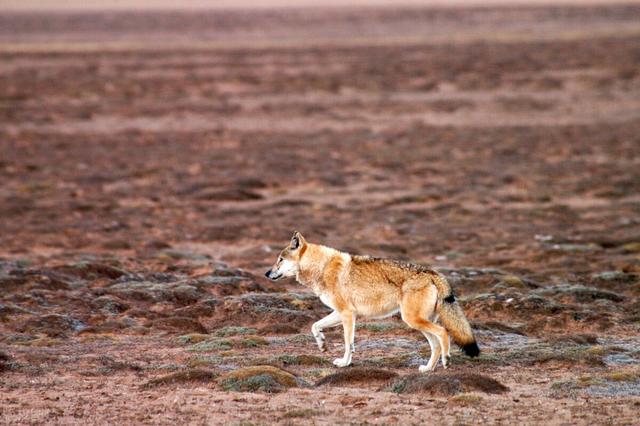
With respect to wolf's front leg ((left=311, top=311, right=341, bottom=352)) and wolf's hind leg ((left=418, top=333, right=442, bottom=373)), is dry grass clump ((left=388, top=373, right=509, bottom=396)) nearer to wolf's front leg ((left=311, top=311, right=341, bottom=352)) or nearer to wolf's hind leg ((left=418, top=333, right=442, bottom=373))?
wolf's hind leg ((left=418, top=333, right=442, bottom=373))

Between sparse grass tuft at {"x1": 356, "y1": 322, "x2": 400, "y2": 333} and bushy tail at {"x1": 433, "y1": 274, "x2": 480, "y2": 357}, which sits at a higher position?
bushy tail at {"x1": 433, "y1": 274, "x2": 480, "y2": 357}

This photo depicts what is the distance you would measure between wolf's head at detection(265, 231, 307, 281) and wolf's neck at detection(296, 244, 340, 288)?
0.07 metres

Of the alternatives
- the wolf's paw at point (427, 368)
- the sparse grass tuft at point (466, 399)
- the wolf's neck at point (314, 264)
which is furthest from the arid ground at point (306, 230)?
the wolf's neck at point (314, 264)

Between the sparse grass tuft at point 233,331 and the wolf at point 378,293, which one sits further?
the sparse grass tuft at point 233,331

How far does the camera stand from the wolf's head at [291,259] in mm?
14641

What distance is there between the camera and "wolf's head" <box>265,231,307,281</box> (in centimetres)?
1464

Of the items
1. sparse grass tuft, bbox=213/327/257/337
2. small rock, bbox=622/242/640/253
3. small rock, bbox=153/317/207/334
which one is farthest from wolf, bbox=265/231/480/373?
small rock, bbox=622/242/640/253

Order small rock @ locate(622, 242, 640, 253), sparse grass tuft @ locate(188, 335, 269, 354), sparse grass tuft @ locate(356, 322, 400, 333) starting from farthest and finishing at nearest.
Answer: small rock @ locate(622, 242, 640, 253)
sparse grass tuft @ locate(356, 322, 400, 333)
sparse grass tuft @ locate(188, 335, 269, 354)

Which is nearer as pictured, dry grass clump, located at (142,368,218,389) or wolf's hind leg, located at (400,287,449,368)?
wolf's hind leg, located at (400,287,449,368)

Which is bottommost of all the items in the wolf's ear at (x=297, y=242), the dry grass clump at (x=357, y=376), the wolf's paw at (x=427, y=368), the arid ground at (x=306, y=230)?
the arid ground at (x=306, y=230)

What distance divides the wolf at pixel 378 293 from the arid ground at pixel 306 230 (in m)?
0.44

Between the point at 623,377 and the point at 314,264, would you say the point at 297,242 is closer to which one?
the point at 314,264

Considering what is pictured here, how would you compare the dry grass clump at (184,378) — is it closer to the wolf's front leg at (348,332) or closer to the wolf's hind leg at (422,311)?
the wolf's front leg at (348,332)

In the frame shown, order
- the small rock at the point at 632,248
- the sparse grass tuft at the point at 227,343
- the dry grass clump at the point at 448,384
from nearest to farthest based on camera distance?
the dry grass clump at the point at 448,384
the sparse grass tuft at the point at 227,343
the small rock at the point at 632,248
